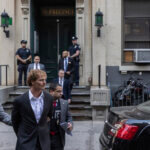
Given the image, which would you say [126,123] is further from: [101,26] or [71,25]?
[71,25]

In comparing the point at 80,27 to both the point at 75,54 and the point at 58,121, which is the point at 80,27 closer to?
the point at 75,54

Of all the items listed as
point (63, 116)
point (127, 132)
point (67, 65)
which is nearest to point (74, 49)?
point (67, 65)

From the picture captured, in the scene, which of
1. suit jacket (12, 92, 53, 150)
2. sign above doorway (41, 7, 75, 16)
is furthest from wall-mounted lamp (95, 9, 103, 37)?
suit jacket (12, 92, 53, 150)

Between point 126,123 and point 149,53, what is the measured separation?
8221 millimetres

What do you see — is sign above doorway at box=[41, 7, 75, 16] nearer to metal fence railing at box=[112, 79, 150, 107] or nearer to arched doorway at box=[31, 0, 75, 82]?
arched doorway at box=[31, 0, 75, 82]

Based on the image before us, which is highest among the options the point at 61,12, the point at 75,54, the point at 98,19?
the point at 61,12

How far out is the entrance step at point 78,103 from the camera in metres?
11.1

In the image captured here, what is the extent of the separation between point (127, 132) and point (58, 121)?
107 centimetres

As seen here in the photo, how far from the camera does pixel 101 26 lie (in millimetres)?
12680

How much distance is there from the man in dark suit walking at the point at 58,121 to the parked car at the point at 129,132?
0.65 m

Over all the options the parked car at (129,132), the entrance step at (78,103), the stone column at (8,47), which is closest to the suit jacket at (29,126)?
the parked car at (129,132)

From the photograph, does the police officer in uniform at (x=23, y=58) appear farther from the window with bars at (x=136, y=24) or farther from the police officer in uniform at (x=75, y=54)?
the window with bars at (x=136, y=24)

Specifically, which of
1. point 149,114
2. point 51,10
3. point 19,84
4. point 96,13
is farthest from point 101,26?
point 149,114

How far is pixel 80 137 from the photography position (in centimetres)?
905
